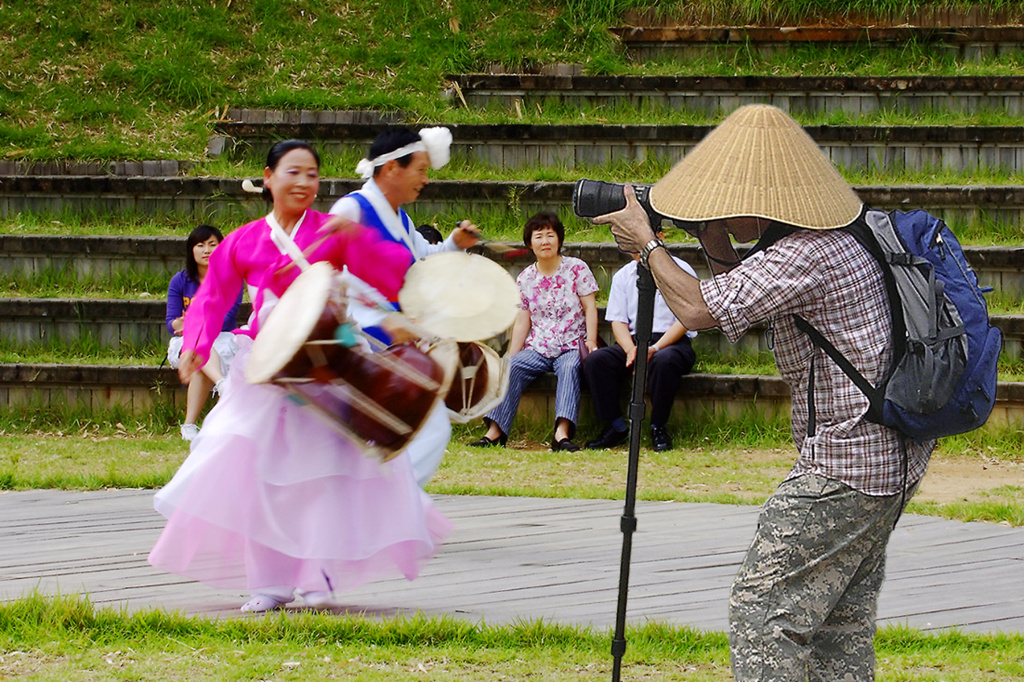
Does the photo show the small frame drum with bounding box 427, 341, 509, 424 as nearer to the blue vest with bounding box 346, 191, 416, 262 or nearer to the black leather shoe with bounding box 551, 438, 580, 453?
the blue vest with bounding box 346, 191, 416, 262

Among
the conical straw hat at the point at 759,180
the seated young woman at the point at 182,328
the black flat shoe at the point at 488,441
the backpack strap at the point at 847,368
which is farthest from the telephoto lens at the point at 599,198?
the seated young woman at the point at 182,328

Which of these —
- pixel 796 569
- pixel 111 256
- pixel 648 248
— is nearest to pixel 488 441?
pixel 111 256

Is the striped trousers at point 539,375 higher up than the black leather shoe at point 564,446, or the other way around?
the striped trousers at point 539,375

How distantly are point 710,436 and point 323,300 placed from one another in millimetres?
5142

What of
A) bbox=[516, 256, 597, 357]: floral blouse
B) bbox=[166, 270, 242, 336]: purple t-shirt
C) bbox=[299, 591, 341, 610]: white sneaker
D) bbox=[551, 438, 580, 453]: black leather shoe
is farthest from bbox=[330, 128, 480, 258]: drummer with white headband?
bbox=[166, 270, 242, 336]: purple t-shirt

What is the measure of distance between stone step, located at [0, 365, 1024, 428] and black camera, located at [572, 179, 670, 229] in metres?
5.33

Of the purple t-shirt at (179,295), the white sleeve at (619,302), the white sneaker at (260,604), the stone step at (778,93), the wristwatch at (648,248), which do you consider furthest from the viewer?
the stone step at (778,93)

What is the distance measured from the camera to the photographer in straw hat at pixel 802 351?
3.11 m

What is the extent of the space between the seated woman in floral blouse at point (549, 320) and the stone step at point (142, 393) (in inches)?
6.9

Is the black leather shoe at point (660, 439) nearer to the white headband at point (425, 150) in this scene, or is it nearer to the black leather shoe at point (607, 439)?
the black leather shoe at point (607, 439)

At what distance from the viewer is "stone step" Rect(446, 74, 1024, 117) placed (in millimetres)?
11031

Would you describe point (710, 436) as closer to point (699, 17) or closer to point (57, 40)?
point (699, 17)

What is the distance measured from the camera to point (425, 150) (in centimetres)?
507

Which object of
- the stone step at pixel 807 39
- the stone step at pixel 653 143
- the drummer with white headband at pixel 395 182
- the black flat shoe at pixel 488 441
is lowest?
the black flat shoe at pixel 488 441
